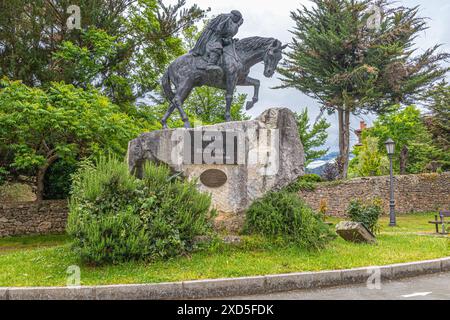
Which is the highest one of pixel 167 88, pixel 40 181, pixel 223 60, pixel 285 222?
pixel 223 60

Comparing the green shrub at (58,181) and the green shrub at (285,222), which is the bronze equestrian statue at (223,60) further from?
the green shrub at (58,181)

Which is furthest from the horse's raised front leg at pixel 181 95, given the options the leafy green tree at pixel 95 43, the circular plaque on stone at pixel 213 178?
the leafy green tree at pixel 95 43

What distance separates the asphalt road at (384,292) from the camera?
633 cm

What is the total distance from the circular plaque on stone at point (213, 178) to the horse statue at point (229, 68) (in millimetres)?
1488

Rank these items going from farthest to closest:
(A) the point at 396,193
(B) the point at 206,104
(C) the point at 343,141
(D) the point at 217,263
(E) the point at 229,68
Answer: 1. (C) the point at 343,141
2. (B) the point at 206,104
3. (A) the point at 396,193
4. (E) the point at 229,68
5. (D) the point at 217,263

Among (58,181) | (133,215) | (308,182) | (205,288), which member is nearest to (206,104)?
(308,182)

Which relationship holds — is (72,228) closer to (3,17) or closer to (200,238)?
(200,238)

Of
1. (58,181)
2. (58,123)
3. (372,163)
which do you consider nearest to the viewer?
(58,123)

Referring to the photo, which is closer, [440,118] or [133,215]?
[133,215]

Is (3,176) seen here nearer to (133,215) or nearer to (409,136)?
(133,215)

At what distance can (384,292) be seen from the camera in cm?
664

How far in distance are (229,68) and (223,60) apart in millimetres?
253

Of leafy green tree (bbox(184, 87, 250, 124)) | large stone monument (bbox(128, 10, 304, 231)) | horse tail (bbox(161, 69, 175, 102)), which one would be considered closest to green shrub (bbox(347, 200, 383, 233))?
large stone monument (bbox(128, 10, 304, 231))
